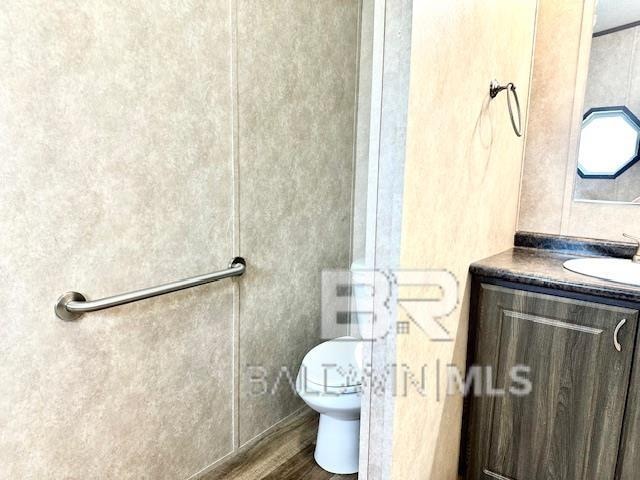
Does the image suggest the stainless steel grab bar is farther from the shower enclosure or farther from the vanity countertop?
the vanity countertop

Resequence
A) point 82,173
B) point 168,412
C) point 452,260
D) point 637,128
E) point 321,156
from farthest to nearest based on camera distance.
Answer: point 321,156
point 637,128
point 168,412
point 452,260
point 82,173

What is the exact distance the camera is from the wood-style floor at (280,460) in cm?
174

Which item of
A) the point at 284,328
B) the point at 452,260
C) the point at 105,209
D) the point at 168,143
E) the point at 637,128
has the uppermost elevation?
the point at 637,128

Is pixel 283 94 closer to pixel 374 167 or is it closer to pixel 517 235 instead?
pixel 374 167

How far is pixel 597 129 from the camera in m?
1.73

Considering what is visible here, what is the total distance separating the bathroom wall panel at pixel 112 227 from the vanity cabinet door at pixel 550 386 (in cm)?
102

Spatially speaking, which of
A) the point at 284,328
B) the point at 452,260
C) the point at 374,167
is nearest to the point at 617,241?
the point at 452,260

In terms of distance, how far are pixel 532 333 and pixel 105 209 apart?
1.40m

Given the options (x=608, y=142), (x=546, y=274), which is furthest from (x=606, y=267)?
(x=608, y=142)

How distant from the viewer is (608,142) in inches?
67.4

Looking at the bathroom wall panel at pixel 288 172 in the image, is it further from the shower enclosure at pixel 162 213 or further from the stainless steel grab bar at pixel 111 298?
the stainless steel grab bar at pixel 111 298

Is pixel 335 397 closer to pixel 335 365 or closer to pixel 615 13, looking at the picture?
pixel 335 365

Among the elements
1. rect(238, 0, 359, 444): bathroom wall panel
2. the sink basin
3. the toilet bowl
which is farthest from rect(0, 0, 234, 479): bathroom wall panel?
the sink basin

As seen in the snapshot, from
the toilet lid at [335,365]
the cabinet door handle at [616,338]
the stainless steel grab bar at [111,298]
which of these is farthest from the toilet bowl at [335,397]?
the cabinet door handle at [616,338]
